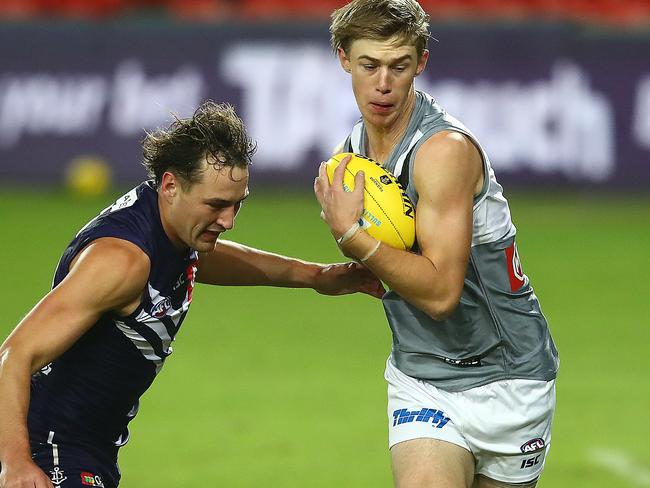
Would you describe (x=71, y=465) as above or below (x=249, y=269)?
below

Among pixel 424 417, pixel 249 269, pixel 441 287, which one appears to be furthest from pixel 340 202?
pixel 249 269

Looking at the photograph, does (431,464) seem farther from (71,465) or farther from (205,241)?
(71,465)

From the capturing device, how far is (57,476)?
18.1ft

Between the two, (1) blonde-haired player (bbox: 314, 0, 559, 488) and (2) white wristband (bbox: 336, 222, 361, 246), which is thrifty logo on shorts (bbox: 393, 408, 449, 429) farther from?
(2) white wristband (bbox: 336, 222, 361, 246)

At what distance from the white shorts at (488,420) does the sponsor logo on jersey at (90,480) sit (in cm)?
126

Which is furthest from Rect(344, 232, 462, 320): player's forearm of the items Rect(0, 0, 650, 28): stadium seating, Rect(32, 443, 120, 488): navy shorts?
Rect(0, 0, 650, 28): stadium seating

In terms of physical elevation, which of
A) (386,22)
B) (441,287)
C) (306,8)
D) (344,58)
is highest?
Result: (386,22)

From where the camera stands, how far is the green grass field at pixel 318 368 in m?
8.34

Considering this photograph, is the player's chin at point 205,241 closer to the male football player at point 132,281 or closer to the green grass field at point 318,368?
the male football player at point 132,281

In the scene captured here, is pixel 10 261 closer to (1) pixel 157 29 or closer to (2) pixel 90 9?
(1) pixel 157 29

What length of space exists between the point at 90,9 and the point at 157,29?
9.79 feet

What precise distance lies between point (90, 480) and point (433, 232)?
1758 millimetres

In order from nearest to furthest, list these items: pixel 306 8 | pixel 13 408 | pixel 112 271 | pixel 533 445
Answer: pixel 13 408, pixel 112 271, pixel 533 445, pixel 306 8

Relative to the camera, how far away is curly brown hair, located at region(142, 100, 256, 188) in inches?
218
